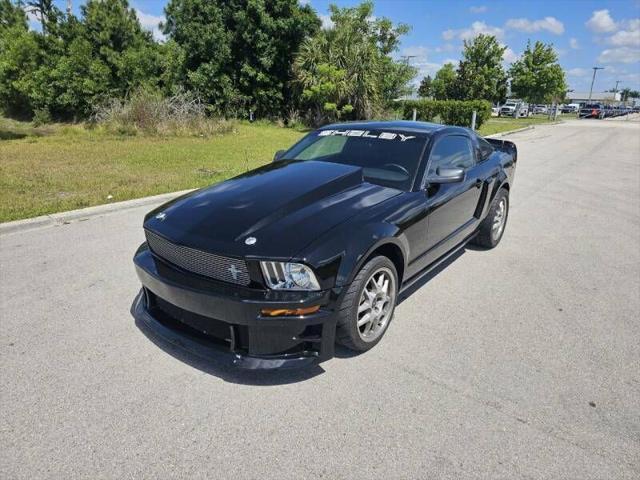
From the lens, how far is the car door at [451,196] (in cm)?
362

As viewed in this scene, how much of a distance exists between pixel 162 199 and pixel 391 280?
5.15m

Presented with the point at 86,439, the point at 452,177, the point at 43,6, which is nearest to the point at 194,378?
the point at 86,439

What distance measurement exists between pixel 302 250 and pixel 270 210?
0.51 metres

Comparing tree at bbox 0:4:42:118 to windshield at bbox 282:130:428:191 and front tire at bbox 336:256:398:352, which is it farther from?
front tire at bbox 336:256:398:352

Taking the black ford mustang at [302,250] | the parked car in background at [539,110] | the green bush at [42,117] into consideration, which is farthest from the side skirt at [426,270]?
the parked car in background at [539,110]

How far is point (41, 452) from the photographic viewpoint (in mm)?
2197

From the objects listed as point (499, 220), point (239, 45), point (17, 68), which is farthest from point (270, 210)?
point (17, 68)

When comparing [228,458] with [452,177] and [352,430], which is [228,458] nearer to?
[352,430]

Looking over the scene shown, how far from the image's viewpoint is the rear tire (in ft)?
16.3

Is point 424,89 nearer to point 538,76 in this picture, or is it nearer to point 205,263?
point 538,76

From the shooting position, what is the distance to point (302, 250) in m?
2.49

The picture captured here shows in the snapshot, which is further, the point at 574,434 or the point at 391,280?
the point at 391,280

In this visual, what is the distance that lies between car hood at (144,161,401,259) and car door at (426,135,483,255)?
1.48 feet

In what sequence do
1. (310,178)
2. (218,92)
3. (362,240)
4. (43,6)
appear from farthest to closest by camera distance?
1. (43,6)
2. (218,92)
3. (310,178)
4. (362,240)
